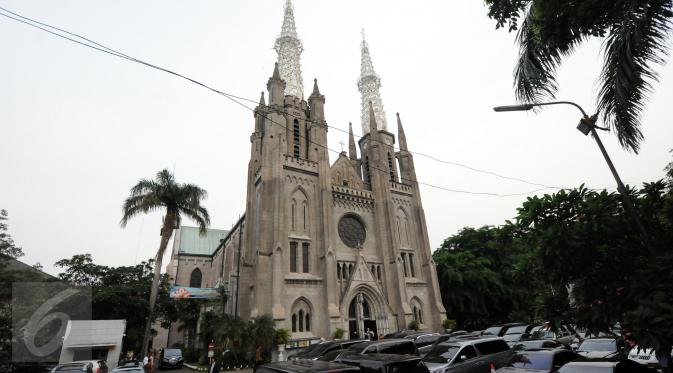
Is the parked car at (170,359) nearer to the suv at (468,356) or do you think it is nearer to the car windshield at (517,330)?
the suv at (468,356)

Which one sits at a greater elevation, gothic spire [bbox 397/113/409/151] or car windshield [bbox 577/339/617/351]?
gothic spire [bbox 397/113/409/151]

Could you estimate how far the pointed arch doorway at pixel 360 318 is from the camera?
28.9 metres

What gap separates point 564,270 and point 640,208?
76.2 inches

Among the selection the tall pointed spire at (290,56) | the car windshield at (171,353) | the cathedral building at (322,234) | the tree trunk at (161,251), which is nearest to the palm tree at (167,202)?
the tree trunk at (161,251)

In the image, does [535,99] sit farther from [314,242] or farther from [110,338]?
[110,338]

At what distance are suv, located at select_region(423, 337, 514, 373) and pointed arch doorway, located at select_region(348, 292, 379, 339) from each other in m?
18.7

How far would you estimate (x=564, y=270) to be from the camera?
664 centimetres

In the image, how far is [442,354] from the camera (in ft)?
35.6

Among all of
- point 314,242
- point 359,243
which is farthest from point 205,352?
point 359,243

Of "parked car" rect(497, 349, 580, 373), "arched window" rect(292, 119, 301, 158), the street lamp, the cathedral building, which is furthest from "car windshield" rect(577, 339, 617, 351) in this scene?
"arched window" rect(292, 119, 301, 158)

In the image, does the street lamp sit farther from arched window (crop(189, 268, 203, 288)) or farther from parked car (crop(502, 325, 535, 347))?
arched window (crop(189, 268, 203, 288))

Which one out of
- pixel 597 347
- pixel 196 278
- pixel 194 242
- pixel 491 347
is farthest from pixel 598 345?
pixel 194 242

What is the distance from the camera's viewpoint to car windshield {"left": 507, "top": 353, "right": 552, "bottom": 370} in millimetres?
8508

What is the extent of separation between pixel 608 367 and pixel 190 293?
27835 millimetres
